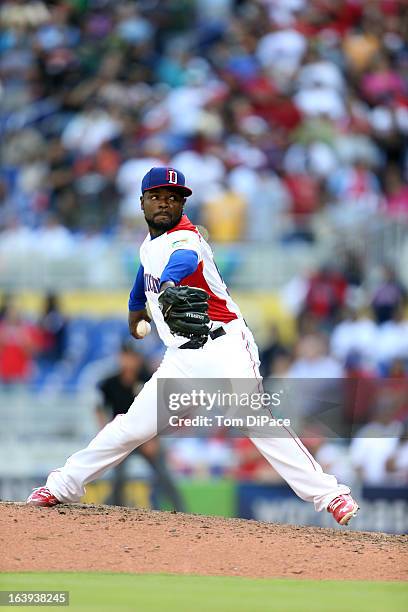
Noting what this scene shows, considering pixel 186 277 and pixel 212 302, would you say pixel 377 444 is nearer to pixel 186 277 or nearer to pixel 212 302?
pixel 212 302

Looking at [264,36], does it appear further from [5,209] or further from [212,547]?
[212,547]

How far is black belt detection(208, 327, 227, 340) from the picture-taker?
6316 millimetres

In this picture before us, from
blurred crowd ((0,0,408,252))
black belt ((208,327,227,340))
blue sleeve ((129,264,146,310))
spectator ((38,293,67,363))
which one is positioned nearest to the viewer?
black belt ((208,327,227,340))

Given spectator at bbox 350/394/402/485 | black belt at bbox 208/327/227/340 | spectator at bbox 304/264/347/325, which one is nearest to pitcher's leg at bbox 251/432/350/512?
A: black belt at bbox 208/327/227/340

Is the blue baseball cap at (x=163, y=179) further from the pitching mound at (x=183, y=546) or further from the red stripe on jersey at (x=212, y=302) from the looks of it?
the pitching mound at (x=183, y=546)

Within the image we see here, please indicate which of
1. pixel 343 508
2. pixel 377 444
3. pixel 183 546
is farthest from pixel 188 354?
pixel 377 444

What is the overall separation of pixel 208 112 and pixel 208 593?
932 centimetres

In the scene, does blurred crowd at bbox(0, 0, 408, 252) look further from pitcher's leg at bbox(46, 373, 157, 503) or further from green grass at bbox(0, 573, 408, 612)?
green grass at bbox(0, 573, 408, 612)

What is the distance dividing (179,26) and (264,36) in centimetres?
117

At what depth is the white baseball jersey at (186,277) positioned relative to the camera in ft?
20.0

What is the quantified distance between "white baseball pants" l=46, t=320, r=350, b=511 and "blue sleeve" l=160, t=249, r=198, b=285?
522mm

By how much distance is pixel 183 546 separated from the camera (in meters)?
6.14

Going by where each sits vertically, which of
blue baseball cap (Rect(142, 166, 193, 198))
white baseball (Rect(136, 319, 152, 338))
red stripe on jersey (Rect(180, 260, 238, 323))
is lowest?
white baseball (Rect(136, 319, 152, 338))

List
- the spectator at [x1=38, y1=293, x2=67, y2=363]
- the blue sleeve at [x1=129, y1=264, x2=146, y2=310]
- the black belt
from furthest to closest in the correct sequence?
1. the spectator at [x1=38, y1=293, x2=67, y2=363]
2. the blue sleeve at [x1=129, y1=264, x2=146, y2=310]
3. the black belt
